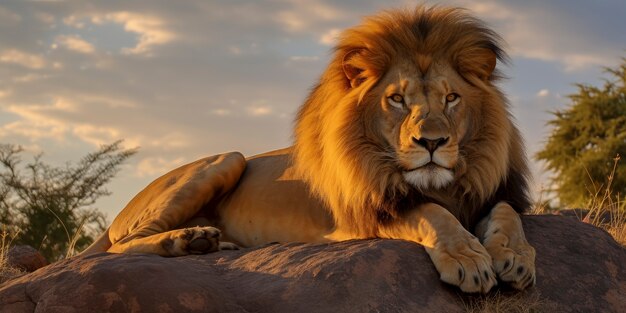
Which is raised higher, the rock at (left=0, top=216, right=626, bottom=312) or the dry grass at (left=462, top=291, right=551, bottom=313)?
the rock at (left=0, top=216, right=626, bottom=312)

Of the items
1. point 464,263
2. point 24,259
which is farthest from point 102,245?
point 464,263

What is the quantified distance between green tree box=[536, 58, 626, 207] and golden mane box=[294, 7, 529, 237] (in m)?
14.9

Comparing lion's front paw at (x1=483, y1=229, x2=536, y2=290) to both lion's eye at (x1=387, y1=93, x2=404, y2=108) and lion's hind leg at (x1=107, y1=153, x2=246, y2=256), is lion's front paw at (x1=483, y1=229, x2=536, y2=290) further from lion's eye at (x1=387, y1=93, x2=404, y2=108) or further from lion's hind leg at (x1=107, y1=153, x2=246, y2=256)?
lion's hind leg at (x1=107, y1=153, x2=246, y2=256)

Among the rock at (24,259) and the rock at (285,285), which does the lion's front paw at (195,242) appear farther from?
the rock at (24,259)

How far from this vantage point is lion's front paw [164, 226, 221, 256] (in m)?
4.54

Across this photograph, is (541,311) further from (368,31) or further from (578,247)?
(368,31)

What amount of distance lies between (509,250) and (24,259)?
4323 millimetres

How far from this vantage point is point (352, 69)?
4.52m

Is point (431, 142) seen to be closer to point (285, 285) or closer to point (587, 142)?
point (285, 285)

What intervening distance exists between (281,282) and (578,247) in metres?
1.64

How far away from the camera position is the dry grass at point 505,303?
3691 millimetres

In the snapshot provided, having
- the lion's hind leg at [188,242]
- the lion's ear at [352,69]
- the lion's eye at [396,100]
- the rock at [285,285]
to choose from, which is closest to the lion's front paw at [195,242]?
the lion's hind leg at [188,242]

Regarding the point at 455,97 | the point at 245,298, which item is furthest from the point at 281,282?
the point at 455,97

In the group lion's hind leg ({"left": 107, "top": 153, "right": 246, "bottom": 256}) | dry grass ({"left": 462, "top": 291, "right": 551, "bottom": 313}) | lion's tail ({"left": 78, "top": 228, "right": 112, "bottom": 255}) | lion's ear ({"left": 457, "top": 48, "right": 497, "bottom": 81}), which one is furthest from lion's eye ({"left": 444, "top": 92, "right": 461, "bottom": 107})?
lion's tail ({"left": 78, "top": 228, "right": 112, "bottom": 255})
